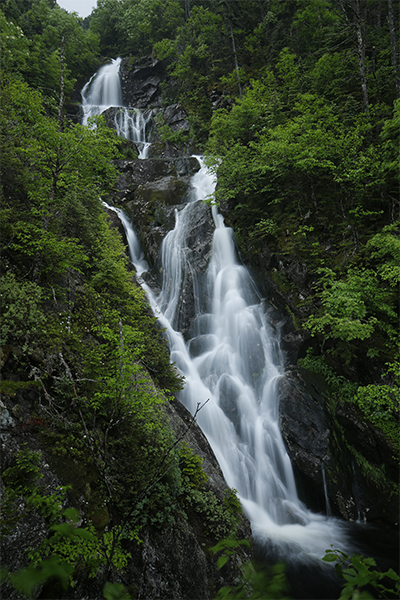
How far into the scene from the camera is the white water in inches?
276

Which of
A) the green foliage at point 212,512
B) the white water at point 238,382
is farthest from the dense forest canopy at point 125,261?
the white water at point 238,382

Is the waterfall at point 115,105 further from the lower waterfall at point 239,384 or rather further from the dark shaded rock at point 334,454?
the dark shaded rock at point 334,454

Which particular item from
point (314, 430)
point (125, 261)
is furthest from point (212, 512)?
point (125, 261)

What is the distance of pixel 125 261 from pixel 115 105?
30.1 m

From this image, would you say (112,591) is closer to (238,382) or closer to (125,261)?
(125,261)

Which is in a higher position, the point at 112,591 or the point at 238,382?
the point at 112,591

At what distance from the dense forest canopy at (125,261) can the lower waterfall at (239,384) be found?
55.7 inches

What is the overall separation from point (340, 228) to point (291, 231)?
165cm

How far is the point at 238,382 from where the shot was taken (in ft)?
31.0

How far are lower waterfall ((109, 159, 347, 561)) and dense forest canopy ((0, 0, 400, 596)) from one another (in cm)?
142

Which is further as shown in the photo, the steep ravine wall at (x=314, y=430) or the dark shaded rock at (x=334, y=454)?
the steep ravine wall at (x=314, y=430)

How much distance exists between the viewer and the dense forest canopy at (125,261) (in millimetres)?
4055

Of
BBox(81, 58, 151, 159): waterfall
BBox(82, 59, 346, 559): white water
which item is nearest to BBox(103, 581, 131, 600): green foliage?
BBox(82, 59, 346, 559): white water

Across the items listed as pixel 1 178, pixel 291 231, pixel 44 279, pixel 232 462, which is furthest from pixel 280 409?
pixel 1 178
